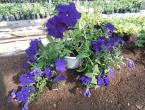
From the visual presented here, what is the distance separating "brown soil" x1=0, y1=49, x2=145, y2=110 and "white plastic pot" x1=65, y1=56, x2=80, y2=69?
114 mm

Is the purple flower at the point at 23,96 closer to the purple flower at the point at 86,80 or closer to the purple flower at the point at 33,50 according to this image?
the purple flower at the point at 33,50

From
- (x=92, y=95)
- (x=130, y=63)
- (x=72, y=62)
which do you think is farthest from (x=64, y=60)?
(x=130, y=63)

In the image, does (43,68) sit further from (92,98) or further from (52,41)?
(92,98)

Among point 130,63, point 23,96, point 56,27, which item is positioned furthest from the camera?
point 130,63

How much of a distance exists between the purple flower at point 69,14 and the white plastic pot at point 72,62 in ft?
1.03

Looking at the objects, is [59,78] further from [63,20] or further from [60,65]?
[63,20]

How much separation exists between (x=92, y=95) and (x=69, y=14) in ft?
2.55

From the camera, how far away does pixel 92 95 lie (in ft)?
8.71

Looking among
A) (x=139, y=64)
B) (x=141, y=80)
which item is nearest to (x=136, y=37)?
(x=139, y=64)

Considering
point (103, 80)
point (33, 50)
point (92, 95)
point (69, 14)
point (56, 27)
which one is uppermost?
point (69, 14)

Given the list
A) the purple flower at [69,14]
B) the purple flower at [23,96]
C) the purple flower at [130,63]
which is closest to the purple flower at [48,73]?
the purple flower at [23,96]

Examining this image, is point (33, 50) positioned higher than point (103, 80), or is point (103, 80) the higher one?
point (33, 50)

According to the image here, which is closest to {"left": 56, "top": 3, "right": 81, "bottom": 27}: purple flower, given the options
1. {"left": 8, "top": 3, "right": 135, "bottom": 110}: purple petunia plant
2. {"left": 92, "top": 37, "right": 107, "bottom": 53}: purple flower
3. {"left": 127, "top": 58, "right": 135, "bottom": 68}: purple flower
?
{"left": 8, "top": 3, "right": 135, "bottom": 110}: purple petunia plant

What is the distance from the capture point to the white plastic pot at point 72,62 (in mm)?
2665
